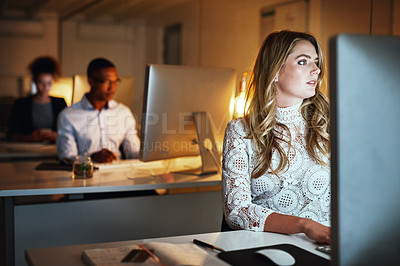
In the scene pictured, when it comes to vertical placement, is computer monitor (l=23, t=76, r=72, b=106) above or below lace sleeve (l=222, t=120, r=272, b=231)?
above

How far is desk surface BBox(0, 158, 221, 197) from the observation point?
7.45 ft

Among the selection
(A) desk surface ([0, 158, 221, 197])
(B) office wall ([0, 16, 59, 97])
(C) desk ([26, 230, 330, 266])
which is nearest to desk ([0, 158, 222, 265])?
(A) desk surface ([0, 158, 221, 197])

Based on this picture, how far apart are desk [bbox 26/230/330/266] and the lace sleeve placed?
58 millimetres

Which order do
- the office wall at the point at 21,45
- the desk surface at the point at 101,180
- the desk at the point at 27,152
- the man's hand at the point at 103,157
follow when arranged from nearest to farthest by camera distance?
1. the desk surface at the point at 101,180
2. the man's hand at the point at 103,157
3. the desk at the point at 27,152
4. the office wall at the point at 21,45

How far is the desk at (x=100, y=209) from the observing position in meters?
2.34

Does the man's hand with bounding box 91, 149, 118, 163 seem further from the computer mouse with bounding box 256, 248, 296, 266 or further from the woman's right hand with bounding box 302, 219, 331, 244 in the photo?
the computer mouse with bounding box 256, 248, 296, 266

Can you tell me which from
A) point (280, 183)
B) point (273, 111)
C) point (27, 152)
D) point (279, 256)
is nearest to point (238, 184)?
point (280, 183)

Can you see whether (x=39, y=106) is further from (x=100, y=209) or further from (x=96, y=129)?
(x=100, y=209)

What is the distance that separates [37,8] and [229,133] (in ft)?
16.2

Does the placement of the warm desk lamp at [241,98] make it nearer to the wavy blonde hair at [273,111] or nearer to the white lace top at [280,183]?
the wavy blonde hair at [273,111]

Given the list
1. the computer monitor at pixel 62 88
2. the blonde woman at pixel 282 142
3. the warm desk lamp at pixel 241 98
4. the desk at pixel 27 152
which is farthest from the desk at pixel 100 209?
the computer monitor at pixel 62 88

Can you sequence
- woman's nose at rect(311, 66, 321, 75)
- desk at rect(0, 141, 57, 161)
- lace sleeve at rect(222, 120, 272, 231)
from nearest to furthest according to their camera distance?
1. lace sleeve at rect(222, 120, 272, 231)
2. woman's nose at rect(311, 66, 321, 75)
3. desk at rect(0, 141, 57, 161)

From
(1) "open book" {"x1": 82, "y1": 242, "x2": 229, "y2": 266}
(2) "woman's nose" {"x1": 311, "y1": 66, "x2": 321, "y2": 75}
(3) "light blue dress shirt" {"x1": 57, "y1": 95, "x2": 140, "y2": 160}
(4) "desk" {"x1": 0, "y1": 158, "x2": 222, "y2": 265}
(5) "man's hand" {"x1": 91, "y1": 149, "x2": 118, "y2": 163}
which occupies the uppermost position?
(2) "woman's nose" {"x1": 311, "y1": 66, "x2": 321, "y2": 75}

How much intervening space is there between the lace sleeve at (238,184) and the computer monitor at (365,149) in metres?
0.69
